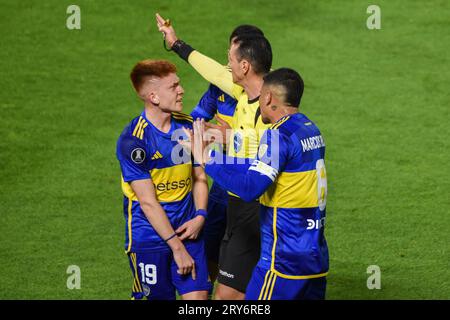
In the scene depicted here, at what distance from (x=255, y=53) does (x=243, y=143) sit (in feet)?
2.30

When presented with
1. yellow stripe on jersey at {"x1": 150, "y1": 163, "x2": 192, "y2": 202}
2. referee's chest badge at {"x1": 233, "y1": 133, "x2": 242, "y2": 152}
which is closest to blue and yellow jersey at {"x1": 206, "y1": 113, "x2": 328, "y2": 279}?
yellow stripe on jersey at {"x1": 150, "y1": 163, "x2": 192, "y2": 202}

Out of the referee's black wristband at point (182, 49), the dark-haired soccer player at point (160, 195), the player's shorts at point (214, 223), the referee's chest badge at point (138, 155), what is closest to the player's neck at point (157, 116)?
the dark-haired soccer player at point (160, 195)

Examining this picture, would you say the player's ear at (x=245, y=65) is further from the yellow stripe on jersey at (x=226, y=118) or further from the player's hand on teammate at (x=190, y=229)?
the player's hand on teammate at (x=190, y=229)

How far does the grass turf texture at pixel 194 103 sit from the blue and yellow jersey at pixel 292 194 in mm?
2531

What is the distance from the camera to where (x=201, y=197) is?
23.1 ft

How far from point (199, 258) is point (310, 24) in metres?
9.42

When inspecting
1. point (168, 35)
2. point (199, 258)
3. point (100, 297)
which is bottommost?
point (100, 297)

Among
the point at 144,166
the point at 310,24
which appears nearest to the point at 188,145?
the point at 144,166

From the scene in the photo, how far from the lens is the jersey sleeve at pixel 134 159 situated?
6.65 m

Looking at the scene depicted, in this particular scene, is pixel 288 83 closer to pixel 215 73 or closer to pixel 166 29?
pixel 215 73

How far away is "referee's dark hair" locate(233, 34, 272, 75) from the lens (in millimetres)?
7293

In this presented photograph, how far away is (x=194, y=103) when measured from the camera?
1327 centimetres

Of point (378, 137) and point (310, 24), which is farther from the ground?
point (310, 24)

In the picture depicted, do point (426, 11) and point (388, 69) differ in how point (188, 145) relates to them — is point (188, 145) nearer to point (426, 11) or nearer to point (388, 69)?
point (388, 69)
